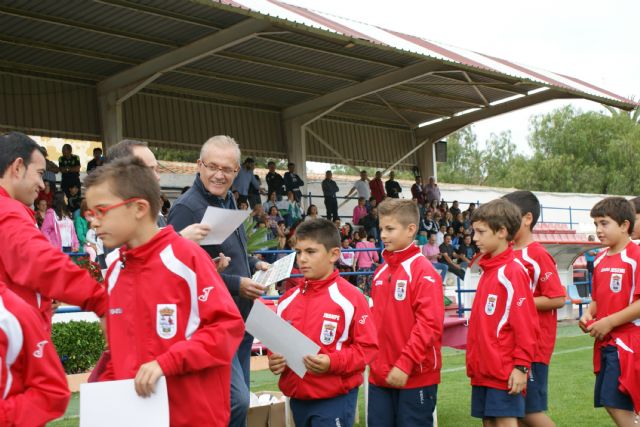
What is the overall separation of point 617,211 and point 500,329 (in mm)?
1407

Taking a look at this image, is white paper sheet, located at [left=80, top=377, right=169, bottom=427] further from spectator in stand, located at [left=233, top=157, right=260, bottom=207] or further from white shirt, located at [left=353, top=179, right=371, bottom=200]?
white shirt, located at [left=353, top=179, right=371, bottom=200]

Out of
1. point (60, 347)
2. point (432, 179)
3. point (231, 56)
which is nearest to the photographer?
point (60, 347)

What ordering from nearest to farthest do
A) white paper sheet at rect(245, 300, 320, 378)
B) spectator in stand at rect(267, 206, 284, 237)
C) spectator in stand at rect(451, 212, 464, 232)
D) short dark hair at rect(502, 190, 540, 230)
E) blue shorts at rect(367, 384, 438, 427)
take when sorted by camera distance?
1. white paper sheet at rect(245, 300, 320, 378)
2. blue shorts at rect(367, 384, 438, 427)
3. short dark hair at rect(502, 190, 540, 230)
4. spectator in stand at rect(267, 206, 284, 237)
5. spectator in stand at rect(451, 212, 464, 232)

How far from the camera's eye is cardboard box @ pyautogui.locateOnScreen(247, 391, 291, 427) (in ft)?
22.0

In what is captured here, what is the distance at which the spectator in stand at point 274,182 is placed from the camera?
23.0 metres

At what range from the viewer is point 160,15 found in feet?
57.8

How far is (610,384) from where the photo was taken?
6.00 metres

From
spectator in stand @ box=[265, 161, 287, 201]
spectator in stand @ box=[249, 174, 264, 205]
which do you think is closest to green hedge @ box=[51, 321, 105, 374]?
spectator in stand @ box=[249, 174, 264, 205]

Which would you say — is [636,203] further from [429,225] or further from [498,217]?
[429,225]

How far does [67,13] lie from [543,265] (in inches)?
538

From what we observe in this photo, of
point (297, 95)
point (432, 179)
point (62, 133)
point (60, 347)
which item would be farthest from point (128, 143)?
point (432, 179)

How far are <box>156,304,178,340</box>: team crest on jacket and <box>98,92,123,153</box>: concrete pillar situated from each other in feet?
60.7

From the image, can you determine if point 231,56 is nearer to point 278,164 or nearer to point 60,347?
point 60,347

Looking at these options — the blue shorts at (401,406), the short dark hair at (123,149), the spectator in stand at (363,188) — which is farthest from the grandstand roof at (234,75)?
the short dark hair at (123,149)
